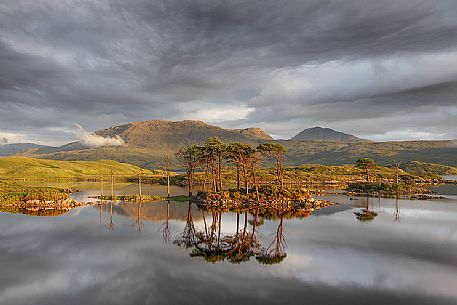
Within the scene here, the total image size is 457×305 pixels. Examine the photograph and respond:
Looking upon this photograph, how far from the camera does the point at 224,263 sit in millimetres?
33750

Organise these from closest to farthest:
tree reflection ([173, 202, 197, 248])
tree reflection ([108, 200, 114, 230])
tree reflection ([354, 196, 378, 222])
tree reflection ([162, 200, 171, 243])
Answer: tree reflection ([173, 202, 197, 248]) < tree reflection ([162, 200, 171, 243]) < tree reflection ([108, 200, 114, 230]) < tree reflection ([354, 196, 378, 222])

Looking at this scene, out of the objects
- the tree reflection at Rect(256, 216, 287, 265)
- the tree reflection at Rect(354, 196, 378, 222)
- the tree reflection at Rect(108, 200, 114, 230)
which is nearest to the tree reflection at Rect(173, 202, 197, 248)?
the tree reflection at Rect(256, 216, 287, 265)

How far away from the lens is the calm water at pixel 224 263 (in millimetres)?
25953

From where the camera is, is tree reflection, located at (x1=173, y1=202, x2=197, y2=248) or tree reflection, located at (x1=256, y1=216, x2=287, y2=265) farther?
tree reflection, located at (x1=173, y1=202, x2=197, y2=248)

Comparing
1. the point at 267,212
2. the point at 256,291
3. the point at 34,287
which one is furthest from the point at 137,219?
the point at 256,291

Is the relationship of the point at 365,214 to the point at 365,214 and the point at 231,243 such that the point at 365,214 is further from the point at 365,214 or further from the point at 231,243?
the point at 231,243

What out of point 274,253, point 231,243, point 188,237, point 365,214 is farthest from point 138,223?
point 365,214

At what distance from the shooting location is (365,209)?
75438 millimetres

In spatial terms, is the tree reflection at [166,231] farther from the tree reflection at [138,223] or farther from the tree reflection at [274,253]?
the tree reflection at [274,253]

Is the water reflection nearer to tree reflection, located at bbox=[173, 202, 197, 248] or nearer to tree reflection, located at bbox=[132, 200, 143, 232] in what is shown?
tree reflection, located at bbox=[173, 202, 197, 248]

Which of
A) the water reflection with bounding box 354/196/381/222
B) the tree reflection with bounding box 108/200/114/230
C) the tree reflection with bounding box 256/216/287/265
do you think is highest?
the tree reflection with bounding box 256/216/287/265

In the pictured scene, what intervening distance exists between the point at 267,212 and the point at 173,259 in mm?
35731

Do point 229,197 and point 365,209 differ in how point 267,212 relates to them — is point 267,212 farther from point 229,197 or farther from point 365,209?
point 365,209

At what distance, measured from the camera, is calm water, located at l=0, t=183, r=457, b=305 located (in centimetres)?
2595
